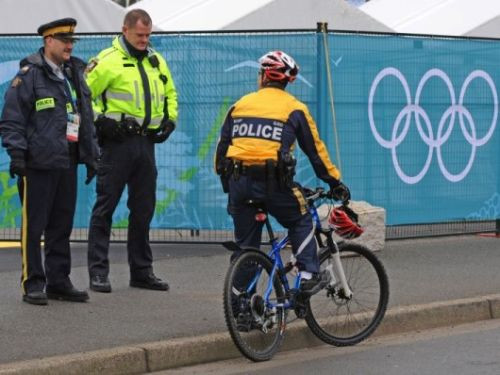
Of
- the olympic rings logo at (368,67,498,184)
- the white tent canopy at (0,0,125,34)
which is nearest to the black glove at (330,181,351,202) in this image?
the olympic rings logo at (368,67,498,184)

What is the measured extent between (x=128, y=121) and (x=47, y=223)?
946mm

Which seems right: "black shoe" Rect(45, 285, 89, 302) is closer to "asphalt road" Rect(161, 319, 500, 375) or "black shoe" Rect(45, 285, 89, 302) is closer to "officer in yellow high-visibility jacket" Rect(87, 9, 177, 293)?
"officer in yellow high-visibility jacket" Rect(87, 9, 177, 293)

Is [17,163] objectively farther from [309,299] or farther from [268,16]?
[268,16]

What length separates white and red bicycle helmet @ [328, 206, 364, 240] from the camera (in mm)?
7977

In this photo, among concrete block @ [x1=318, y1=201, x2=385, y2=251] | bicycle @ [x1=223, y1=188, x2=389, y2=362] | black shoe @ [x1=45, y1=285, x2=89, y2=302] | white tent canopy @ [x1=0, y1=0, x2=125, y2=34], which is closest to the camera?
bicycle @ [x1=223, y1=188, x2=389, y2=362]

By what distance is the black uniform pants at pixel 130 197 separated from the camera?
9.12 meters

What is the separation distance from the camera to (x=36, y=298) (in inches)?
336

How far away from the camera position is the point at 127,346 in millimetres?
7273

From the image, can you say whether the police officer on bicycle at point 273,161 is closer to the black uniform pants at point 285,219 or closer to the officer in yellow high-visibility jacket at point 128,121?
the black uniform pants at point 285,219

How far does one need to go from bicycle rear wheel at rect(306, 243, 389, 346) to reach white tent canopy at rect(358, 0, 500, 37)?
9.22m

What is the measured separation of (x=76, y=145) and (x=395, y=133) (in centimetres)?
482

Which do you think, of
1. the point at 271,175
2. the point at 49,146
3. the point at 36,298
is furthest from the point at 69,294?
the point at 271,175

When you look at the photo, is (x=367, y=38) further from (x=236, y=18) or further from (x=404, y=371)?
(x=404, y=371)

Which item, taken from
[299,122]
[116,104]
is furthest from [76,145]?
[299,122]
